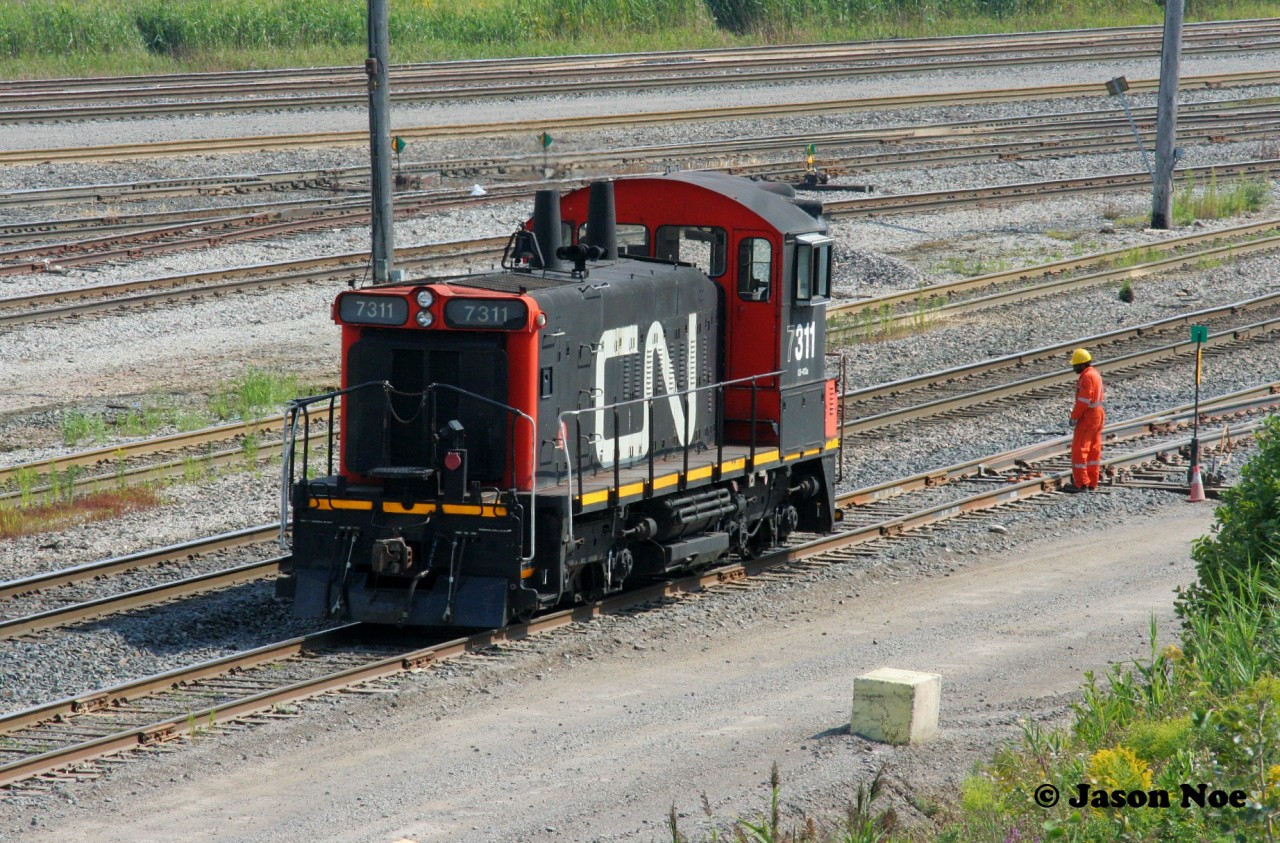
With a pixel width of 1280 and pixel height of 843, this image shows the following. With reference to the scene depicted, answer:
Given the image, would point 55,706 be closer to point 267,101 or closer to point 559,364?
point 559,364

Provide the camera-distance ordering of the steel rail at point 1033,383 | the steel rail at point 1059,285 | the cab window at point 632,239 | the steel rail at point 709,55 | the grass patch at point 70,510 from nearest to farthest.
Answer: the cab window at point 632,239 → the grass patch at point 70,510 → the steel rail at point 1033,383 → the steel rail at point 1059,285 → the steel rail at point 709,55

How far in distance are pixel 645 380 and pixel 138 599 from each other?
3.94m

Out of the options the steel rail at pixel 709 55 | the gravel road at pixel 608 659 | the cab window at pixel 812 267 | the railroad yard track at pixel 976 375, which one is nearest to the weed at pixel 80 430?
the gravel road at pixel 608 659

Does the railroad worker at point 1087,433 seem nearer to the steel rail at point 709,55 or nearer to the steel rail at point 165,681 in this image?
the steel rail at point 165,681

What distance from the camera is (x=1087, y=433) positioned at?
15.9 m

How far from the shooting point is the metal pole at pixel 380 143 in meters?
18.0

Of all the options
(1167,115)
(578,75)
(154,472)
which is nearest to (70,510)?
(154,472)

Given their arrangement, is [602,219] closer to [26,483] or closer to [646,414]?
[646,414]

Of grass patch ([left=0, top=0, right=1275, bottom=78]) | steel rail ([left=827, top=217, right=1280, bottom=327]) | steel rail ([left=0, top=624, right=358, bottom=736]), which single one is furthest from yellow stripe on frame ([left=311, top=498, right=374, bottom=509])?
grass patch ([left=0, top=0, right=1275, bottom=78])

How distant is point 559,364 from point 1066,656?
12.7 ft

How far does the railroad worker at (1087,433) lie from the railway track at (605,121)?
19.1 m

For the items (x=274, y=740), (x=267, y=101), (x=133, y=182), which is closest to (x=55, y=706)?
(x=274, y=740)

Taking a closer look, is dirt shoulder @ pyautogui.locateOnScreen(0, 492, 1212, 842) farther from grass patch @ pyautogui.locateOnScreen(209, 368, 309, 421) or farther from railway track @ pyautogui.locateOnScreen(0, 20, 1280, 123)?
railway track @ pyautogui.locateOnScreen(0, 20, 1280, 123)

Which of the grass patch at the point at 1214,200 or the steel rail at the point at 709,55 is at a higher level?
the steel rail at the point at 709,55
